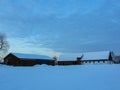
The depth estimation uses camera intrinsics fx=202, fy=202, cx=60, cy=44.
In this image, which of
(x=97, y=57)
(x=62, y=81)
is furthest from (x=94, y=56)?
(x=62, y=81)

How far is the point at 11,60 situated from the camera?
2440 inches

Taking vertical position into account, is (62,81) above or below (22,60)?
below

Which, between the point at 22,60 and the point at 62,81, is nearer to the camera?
the point at 62,81

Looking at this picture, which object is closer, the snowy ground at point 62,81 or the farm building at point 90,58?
the snowy ground at point 62,81

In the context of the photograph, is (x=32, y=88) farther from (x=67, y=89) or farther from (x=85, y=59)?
Result: (x=85, y=59)

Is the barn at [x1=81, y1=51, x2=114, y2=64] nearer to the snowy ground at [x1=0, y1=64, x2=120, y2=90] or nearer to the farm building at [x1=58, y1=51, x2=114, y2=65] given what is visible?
the farm building at [x1=58, y1=51, x2=114, y2=65]

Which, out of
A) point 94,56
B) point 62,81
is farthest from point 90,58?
point 62,81

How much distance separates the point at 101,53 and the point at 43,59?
22.1 metres

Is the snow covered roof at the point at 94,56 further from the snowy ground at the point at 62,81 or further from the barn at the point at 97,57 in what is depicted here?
the snowy ground at the point at 62,81

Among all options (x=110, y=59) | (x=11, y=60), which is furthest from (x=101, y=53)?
(x=11, y=60)

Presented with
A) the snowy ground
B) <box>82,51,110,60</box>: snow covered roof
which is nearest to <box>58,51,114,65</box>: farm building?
<box>82,51,110,60</box>: snow covered roof

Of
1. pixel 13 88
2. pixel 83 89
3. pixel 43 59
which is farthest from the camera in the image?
pixel 43 59

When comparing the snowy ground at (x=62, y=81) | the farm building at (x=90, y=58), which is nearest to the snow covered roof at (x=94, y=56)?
the farm building at (x=90, y=58)

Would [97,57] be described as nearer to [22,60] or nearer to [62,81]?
[22,60]
